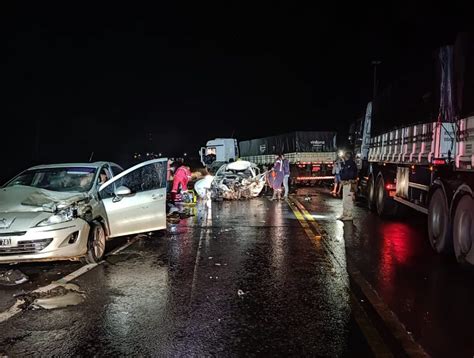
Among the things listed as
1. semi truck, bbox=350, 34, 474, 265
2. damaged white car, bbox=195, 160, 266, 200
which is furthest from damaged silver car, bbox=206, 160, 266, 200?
semi truck, bbox=350, 34, 474, 265

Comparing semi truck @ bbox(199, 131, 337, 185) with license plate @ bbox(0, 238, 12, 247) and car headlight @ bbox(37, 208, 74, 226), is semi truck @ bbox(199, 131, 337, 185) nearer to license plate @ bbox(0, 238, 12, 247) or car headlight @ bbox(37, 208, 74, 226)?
car headlight @ bbox(37, 208, 74, 226)

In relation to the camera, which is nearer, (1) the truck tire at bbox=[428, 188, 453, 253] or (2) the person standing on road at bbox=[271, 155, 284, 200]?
(1) the truck tire at bbox=[428, 188, 453, 253]

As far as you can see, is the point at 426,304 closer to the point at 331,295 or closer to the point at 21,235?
the point at 331,295

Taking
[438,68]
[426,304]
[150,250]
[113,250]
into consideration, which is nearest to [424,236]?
[438,68]

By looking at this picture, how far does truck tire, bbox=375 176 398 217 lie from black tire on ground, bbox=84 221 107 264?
761 centimetres

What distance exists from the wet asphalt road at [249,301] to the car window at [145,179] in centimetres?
111

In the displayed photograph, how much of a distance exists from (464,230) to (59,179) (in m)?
6.74

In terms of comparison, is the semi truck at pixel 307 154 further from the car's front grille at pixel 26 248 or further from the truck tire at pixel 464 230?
the car's front grille at pixel 26 248

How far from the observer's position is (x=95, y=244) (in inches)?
294

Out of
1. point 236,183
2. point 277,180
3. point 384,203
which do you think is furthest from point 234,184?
point 384,203

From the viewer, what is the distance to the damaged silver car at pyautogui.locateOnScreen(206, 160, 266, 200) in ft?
58.7

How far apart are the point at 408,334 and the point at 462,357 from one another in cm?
56

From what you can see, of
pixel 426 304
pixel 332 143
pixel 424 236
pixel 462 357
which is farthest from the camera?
pixel 332 143

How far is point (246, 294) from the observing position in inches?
227
